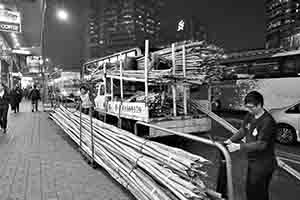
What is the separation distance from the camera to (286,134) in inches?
307

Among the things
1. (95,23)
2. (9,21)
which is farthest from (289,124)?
(95,23)

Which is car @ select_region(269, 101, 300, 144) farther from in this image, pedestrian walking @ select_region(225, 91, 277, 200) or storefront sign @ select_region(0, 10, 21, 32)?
storefront sign @ select_region(0, 10, 21, 32)

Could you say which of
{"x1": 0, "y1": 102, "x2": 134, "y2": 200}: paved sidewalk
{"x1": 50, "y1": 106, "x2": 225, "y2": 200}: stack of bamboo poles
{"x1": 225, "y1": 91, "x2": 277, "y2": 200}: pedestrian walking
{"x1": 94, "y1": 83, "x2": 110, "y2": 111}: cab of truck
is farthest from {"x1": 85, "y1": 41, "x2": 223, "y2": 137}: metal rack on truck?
{"x1": 225, "y1": 91, "x2": 277, "y2": 200}: pedestrian walking

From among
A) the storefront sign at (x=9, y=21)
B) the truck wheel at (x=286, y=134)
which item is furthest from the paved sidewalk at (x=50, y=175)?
the storefront sign at (x=9, y=21)

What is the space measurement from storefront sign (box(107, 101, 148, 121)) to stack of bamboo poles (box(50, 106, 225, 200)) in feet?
3.87

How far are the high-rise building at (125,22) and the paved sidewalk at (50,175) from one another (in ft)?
152

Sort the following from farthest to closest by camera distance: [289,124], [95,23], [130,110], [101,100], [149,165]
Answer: [95,23] < [101,100] < [289,124] < [130,110] < [149,165]

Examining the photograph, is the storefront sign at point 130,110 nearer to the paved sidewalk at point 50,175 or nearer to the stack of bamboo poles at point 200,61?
the stack of bamboo poles at point 200,61

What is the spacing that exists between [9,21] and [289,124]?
1452cm

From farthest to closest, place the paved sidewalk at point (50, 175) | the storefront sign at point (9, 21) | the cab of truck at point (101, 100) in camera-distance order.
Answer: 1. the storefront sign at point (9, 21)
2. the cab of truck at point (101, 100)
3. the paved sidewalk at point (50, 175)

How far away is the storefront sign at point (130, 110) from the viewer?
5.95m

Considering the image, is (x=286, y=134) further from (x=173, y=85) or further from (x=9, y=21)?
(x=9, y=21)

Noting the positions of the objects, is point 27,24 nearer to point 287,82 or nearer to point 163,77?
point 163,77

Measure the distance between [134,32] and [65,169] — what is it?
6505 centimetres
